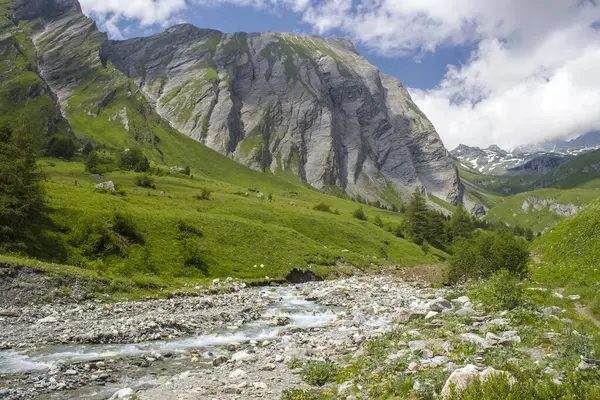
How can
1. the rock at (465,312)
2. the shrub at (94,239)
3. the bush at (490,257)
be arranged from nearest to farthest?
the rock at (465,312) → the bush at (490,257) → the shrub at (94,239)

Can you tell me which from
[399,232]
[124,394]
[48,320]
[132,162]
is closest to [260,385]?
[124,394]

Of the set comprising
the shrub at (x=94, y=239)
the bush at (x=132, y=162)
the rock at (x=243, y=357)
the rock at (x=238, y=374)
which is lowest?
the rock at (x=243, y=357)

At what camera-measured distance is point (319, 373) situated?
41.7 feet

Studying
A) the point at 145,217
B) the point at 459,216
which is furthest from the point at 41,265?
the point at 459,216

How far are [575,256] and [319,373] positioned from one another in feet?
88.5

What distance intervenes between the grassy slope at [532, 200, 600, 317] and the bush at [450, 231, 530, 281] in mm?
1681

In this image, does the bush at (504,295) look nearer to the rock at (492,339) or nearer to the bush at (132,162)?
the rock at (492,339)

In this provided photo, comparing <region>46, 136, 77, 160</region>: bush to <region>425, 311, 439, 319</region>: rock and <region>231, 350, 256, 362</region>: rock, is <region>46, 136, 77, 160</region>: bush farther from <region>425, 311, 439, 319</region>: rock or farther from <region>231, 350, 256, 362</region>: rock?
<region>425, 311, 439, 319</region>: rock

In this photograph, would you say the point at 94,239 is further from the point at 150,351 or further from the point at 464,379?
the point at 464,379

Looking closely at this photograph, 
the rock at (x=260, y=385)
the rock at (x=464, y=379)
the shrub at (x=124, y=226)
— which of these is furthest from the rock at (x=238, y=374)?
the shrub at (x=124, y=226)

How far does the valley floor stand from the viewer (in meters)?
10.8

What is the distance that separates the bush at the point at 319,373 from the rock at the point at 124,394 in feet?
19.1

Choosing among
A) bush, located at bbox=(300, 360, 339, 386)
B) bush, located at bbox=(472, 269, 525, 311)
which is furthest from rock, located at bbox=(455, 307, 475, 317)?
bush, located at bbox=(300, 360, 339, 386)

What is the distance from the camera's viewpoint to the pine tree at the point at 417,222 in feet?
335
